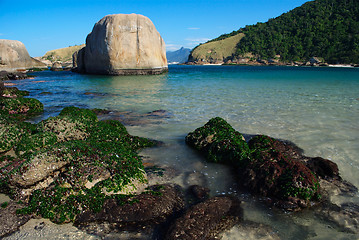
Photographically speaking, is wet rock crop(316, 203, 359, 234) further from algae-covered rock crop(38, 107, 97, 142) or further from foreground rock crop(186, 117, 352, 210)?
algae-covered rock crop(38, 107, 97, 142)

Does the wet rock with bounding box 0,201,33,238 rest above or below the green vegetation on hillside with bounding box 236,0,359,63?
below

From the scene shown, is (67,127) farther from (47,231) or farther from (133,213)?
(133,213)

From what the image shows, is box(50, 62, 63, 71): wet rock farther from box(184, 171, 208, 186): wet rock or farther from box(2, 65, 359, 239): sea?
box(184, 171, 208, 186): wet rock

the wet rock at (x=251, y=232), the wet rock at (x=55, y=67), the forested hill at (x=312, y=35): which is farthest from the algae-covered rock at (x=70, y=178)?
the forested hill at (x=312, y=35)

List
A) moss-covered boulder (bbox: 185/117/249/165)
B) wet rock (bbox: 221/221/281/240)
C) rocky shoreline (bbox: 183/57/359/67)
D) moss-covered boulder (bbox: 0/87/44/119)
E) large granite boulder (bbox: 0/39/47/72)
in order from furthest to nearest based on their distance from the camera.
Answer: rocky shoreline (bbox: 183/57/359/67), large granite boulder (bbox: 0/39/47/72), moss-covered boulder (bbox: 0/87/44/119), moss-covered boulder (bbox: 185/117/249/165), wet rock (bbox: 221/221/281/240)

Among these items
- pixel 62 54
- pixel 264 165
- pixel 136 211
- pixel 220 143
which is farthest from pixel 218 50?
pixel 136 211

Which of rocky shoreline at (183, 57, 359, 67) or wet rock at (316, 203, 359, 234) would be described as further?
rocky shoreline at (183, 57, 359, 67)

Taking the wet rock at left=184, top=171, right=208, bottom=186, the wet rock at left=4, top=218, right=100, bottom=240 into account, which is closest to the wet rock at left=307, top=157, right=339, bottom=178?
the wet rock at left=184, top=171, right=208, bottom=186

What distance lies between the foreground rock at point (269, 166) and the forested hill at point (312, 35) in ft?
319

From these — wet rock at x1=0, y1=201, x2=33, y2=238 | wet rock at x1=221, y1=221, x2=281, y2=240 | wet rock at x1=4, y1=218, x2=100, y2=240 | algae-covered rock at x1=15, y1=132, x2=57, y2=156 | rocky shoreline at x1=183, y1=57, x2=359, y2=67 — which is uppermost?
rocky shoreline at x1=183, y1=57, x2=359, y2=67

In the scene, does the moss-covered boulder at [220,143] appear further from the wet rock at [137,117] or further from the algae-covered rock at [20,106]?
the algae-covered rock at [20,106]

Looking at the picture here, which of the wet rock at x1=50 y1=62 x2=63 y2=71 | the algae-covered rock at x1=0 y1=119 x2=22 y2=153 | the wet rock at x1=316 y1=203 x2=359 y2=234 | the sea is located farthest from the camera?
the wet rock at x1=50 y1=62 x2=63 y2=71

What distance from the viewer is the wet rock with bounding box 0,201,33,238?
321 centimetres

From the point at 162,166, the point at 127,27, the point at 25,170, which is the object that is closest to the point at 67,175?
the point at 25,170
